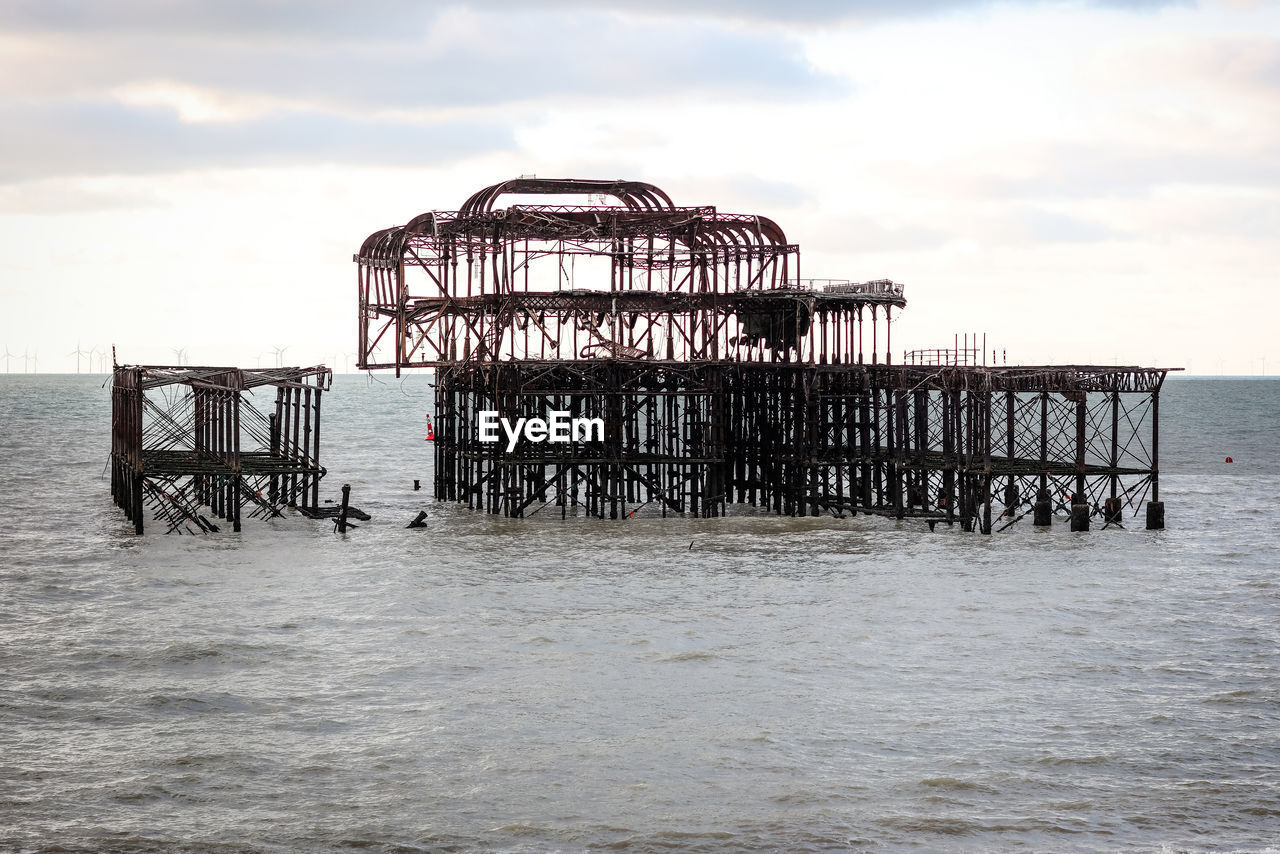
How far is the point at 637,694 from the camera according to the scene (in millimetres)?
27266

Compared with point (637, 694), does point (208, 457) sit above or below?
above

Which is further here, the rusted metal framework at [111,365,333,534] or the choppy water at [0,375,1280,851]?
the rusted metal framework at [111,365,333,534]

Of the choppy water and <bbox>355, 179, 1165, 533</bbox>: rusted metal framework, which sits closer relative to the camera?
the choppy water

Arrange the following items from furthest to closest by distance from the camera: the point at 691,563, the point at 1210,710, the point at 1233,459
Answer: the point at 1233,459 < the point at 691,563 < the point at 1210,710

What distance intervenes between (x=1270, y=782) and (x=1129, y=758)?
2.27m

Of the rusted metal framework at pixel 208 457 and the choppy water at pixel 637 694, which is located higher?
the rusted metal framework at pixel 208 457

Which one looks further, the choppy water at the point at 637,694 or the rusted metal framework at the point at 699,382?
the rusted metal framework at the point at 699,382

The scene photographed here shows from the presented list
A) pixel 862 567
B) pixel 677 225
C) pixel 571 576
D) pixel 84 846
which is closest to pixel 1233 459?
pixel 677 225

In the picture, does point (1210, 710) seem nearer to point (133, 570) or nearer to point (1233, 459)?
point (133, 570)

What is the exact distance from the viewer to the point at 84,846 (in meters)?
19.4

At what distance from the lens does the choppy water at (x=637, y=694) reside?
20.6 meters

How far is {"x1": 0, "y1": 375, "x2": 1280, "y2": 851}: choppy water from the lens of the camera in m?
20.6

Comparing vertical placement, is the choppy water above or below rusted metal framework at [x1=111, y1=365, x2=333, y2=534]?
below

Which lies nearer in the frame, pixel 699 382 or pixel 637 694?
pixel 637 694
